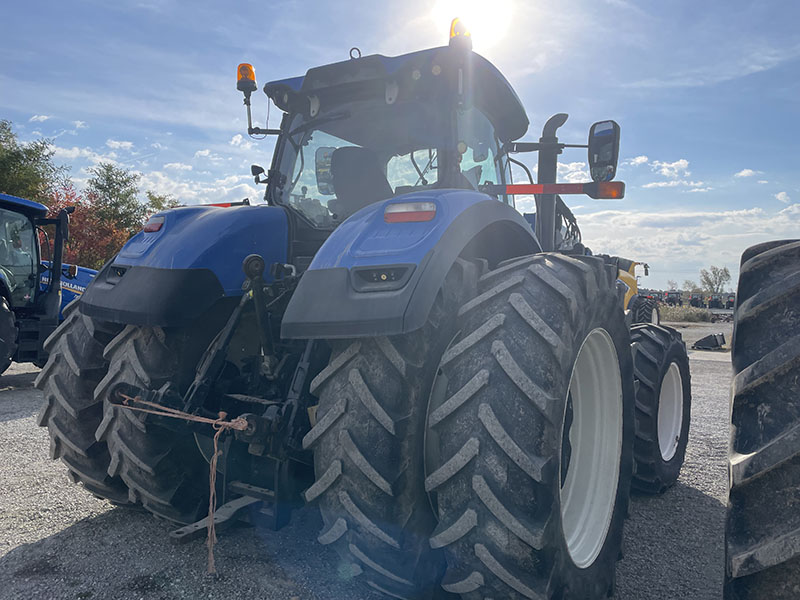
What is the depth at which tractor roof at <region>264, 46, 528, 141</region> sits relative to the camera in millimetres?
2701

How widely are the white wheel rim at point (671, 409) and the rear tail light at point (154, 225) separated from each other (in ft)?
11.1

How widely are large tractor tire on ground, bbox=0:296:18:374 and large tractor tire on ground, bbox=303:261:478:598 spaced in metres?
6.47

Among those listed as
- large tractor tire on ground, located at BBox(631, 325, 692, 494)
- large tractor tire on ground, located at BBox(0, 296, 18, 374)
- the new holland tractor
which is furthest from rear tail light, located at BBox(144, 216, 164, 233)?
large tractor tire on ground, located at BBox(0, 296, 18, 374)

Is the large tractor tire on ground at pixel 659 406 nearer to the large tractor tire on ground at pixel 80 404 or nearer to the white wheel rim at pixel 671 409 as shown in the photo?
the white wheel rim at pixel 671 409

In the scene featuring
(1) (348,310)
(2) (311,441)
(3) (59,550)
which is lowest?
(3) (59,550)

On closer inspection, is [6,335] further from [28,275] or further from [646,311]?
[646,311]

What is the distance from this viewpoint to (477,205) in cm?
214

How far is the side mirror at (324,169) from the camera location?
10.3 ft

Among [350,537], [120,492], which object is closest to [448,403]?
[350,537]

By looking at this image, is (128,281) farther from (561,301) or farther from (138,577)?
(561,301)

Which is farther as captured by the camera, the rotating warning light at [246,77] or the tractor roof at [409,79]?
the rotating warning light at [246,77]

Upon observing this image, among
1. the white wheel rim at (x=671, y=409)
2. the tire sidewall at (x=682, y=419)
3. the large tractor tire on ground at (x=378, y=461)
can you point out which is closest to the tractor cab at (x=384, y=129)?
the large tractor tire on ground at (x=378, y=461)

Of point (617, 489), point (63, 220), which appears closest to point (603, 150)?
point (617, 489)

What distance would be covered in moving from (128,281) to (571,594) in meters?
2.09
